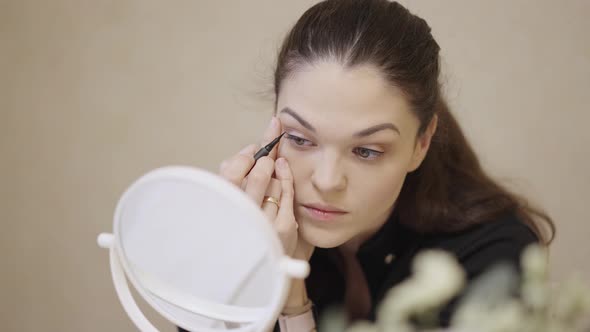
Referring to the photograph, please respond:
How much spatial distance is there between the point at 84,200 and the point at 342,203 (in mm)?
840

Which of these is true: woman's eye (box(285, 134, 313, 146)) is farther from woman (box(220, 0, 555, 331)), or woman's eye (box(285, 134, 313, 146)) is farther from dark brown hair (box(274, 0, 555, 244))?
dark brown hair (box(274, 0, 555, 244))

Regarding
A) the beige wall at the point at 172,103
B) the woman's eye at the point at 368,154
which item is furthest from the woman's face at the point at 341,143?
the beige wall at the point at 172,103

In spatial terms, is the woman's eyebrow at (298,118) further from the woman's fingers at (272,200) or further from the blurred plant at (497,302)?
the blurred plant at (497,302)

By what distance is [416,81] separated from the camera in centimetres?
92

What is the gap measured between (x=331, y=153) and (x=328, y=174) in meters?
0.03

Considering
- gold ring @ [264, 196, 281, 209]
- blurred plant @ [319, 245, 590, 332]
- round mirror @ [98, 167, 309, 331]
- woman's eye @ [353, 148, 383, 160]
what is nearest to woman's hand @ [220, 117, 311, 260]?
gold ring @ [264, 196, 281, 209]

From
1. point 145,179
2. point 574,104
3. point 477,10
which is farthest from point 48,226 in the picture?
point 574,104

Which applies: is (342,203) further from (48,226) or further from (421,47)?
(48,226)

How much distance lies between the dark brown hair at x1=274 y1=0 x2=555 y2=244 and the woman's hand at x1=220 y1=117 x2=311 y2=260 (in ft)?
0.51

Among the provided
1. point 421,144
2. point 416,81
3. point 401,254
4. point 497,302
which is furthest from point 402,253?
point 497,302

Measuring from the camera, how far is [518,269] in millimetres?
1031

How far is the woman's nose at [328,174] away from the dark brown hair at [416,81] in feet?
0.50

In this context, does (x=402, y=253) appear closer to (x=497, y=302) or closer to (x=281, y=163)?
(x=281, y=163)

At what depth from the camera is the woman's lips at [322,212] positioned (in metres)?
0.90
